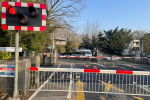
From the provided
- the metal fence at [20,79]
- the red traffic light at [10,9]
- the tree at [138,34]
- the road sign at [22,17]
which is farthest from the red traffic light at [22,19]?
the tree at [138,34]

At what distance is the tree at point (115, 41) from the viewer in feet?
109

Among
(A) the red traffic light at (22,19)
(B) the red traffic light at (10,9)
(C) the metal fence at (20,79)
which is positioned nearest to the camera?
(B) the red traffic light at (10,9)

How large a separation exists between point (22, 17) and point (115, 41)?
3408 cm

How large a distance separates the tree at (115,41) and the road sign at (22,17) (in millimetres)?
31373

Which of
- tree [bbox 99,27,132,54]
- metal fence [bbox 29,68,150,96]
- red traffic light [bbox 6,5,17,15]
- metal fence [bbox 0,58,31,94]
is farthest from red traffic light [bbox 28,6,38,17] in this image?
tree [bbox 99,27,132,54]

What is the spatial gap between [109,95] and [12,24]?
4116 mm

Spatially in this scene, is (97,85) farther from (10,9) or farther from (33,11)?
(10,9)

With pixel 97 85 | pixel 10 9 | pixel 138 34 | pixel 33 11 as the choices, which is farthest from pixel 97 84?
pixel 138 34

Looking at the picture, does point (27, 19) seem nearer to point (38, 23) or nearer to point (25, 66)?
point (38, 23)

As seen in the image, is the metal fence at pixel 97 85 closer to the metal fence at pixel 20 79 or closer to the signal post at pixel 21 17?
the metal fence at pixel 20 79

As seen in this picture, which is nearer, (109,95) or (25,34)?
(109,95)

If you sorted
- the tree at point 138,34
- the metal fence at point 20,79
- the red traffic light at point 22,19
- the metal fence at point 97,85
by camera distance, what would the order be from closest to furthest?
the red traffic light at point 22,19 → the metal fence at point 20,79 → the metal fence at point 97,85 → the tree at point 138,34

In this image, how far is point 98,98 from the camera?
407 centimetres

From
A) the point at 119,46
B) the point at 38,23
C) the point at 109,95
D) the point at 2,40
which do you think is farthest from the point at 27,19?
the point at 119,46
